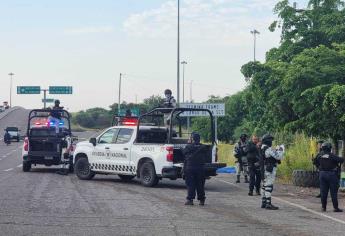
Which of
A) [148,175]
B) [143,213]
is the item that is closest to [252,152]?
[148,175]

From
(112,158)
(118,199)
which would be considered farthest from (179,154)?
(118,199)

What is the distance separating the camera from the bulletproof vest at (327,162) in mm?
14224

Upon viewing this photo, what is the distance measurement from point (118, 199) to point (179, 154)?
12.6 ft

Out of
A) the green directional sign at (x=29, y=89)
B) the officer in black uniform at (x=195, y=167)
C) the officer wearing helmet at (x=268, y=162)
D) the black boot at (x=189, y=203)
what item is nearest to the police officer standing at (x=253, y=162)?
the officer wearing helmet at (x=268, y=162)

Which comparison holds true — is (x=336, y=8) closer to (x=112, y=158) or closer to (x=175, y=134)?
(x=175, y=134)

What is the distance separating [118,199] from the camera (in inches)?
597

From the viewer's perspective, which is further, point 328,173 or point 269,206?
point 328,173

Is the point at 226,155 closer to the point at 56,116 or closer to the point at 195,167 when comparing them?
the point at 56,116

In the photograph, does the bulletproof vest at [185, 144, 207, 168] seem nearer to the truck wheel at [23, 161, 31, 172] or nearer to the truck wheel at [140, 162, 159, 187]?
the truck wheel at [140, 162, 159, 187]

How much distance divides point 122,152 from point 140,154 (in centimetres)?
80

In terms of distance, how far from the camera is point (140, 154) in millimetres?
19312

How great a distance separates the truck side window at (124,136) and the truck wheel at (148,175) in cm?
120

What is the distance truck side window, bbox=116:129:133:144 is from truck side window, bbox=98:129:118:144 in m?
0.23

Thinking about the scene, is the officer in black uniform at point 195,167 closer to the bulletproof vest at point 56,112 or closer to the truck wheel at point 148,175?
the truck wheel at point 148,175
